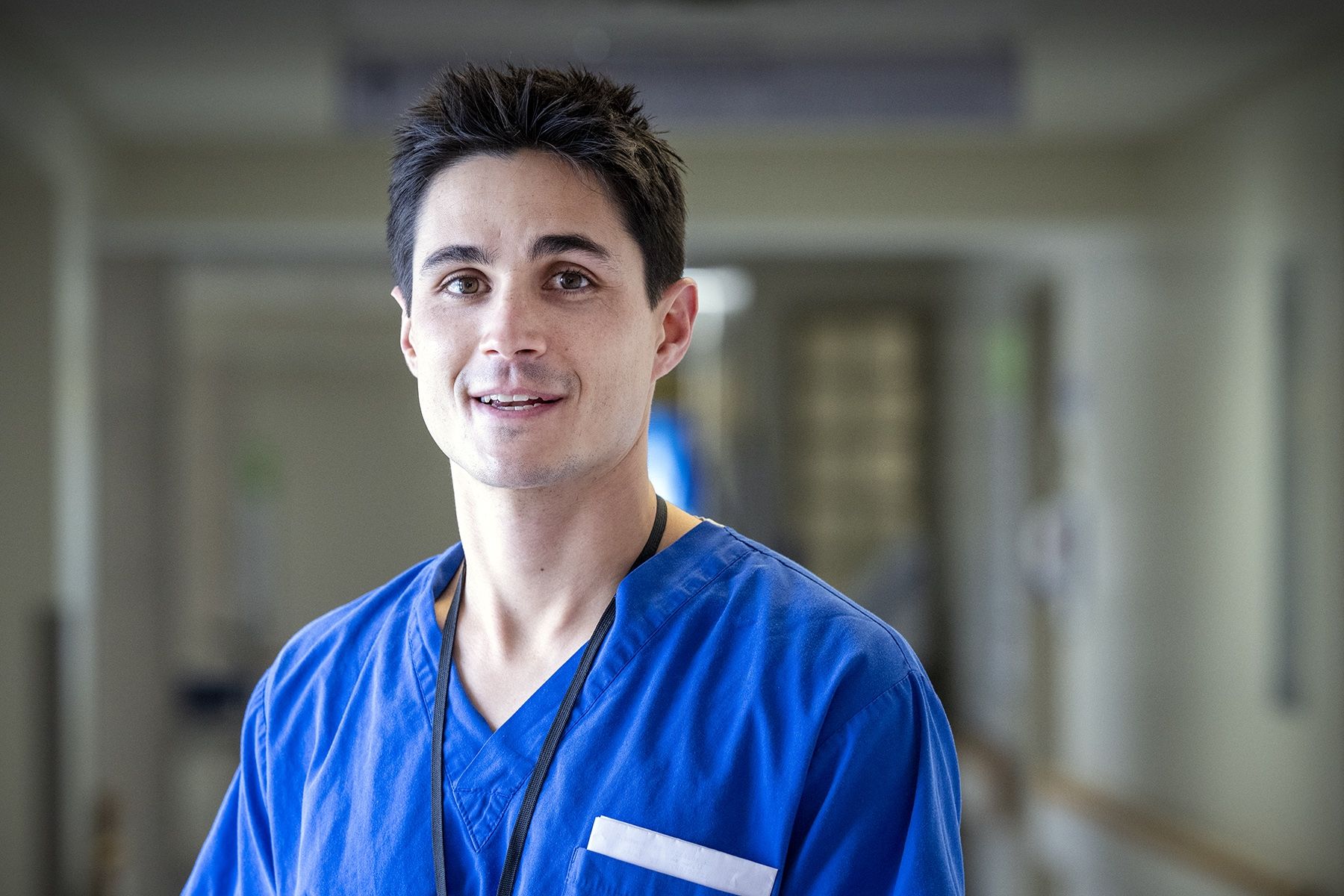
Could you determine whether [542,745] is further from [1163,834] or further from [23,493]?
[1163,834]

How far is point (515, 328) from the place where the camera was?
1005 mm

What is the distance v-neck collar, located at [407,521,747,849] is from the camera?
1.04 m

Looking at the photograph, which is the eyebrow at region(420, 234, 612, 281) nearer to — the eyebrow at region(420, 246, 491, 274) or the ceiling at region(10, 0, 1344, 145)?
the eyebrow at region(420, 246, 491, 274)

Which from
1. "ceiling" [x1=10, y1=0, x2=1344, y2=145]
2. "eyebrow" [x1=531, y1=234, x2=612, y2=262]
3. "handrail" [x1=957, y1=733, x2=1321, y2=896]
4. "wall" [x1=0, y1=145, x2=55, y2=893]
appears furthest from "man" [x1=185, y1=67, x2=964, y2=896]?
"handrail" [x1=957, y1=733, x2=1321, y2=896]

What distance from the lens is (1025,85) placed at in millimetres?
3543

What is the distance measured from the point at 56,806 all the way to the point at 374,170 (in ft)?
6.71

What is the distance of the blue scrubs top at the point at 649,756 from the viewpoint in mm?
949

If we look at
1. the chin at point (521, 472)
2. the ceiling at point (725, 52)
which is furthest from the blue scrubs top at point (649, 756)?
the ceiling at point (725, 52)

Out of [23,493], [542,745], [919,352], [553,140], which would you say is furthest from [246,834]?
[919,352]

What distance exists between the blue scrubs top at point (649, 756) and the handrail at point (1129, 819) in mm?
2772

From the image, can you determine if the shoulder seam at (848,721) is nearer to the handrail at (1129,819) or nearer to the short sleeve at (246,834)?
the short sleeve at (246,834)

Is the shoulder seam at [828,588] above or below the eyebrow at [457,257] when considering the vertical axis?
below

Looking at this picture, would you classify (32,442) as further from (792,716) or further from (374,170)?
(792,716)

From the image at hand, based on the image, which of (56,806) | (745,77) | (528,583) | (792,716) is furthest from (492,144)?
(56,806)
